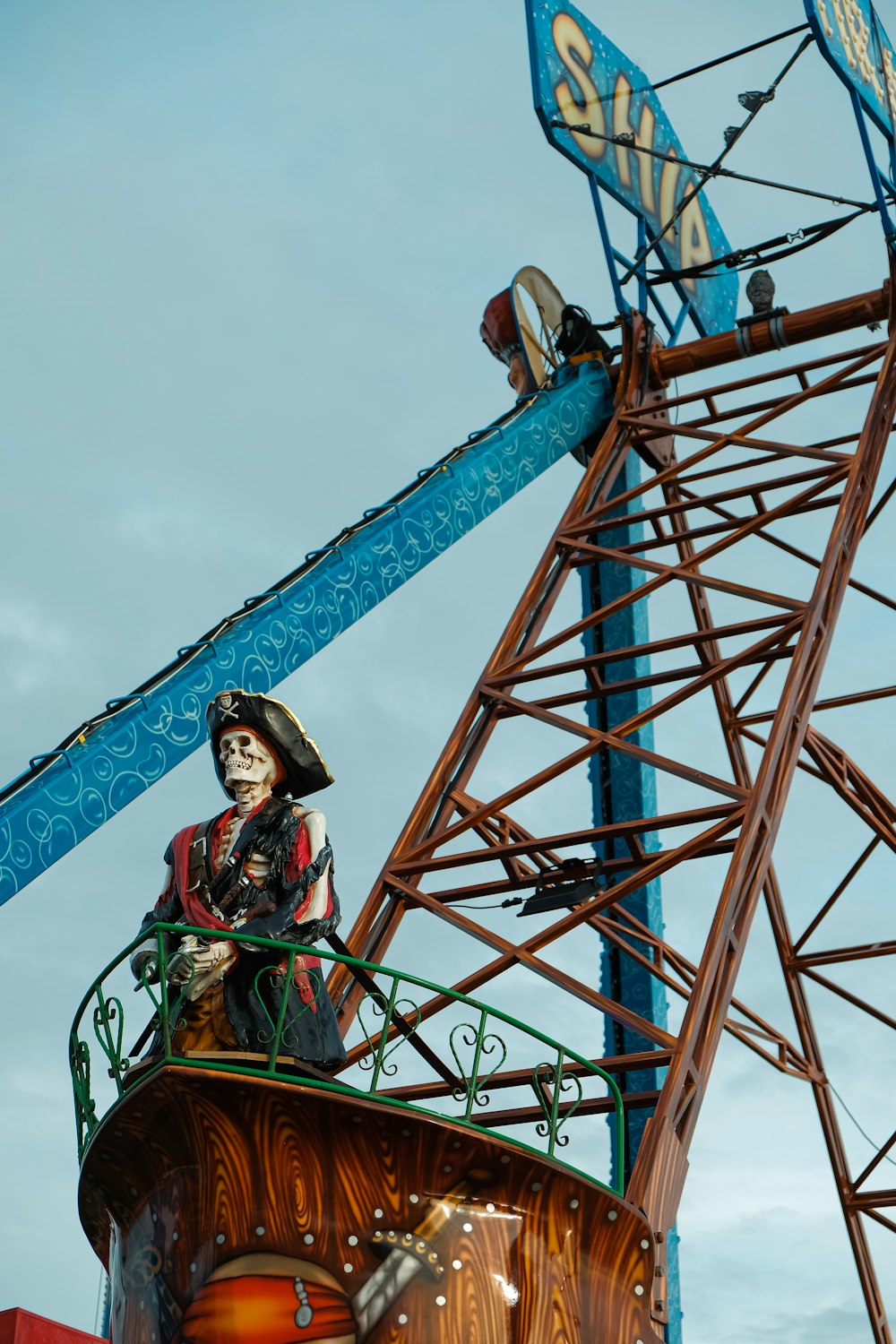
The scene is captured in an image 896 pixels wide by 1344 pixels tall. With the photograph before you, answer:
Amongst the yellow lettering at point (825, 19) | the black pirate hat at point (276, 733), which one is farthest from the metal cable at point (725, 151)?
the black pirate hat at point (276, 733)

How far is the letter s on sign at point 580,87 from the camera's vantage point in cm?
1767

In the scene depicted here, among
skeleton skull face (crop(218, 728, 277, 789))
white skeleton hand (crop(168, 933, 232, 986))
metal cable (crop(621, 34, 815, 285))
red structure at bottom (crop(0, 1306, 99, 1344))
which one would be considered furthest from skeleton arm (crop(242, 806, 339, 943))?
metal cable (crop(621, 34, 815, 285))

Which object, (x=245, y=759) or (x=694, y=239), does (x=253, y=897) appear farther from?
(x=694, y=239)

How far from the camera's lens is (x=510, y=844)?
13.7 m

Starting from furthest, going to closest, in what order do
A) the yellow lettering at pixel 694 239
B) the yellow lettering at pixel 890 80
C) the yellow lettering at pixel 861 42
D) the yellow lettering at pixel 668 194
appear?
the yellow lettering at pixel 694 239 < the yellow lettering at pixel 668 194 < the yellow lettering at pixel 890 80 < the yellow lettering at pixel 861 42

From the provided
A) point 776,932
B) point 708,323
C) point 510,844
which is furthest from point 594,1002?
point 708,323

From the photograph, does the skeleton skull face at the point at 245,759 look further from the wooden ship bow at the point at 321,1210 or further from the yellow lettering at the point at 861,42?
the yellow lettering at the point at 861,42

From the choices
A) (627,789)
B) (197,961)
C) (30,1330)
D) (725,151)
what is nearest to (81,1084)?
(197,961)

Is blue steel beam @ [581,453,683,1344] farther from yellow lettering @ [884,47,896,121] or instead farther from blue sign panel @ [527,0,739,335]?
yellow lettering @ [884,47,896,121]

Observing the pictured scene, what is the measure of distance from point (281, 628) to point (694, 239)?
7872mm

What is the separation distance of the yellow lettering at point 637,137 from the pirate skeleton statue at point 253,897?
32.7 feet

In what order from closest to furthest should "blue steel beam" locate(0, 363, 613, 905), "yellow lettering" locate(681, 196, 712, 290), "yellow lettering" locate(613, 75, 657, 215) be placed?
"blue steel beam" locate(0, 363, 613, 905) < "yellow lettering" locate(613, 75, 657, 215) < "yellow lettering" locate(681, 196, 712, 290)

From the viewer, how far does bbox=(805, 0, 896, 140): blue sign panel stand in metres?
16.6

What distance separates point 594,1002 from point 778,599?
12.6 ft
